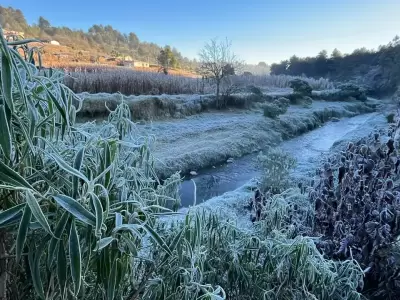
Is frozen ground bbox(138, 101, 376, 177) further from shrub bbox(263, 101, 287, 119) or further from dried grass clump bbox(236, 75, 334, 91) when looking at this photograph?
dried grass clump bbox(236, 75, 334, 91)

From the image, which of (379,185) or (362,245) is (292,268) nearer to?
(362,245)

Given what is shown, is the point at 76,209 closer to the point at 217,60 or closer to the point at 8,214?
the point at 8,214

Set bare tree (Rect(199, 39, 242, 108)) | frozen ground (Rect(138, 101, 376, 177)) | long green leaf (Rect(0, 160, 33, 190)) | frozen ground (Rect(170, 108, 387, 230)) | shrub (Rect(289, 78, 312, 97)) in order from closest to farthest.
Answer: long green leaf (Rect(0, 160, 33, 190)), frozen ground (Rect(170, 108, 387, 230)), frozen ground (Rect(138, 101, 376, 177)), bare tree (Rect(199, 39, 242, 108)), shrub (Rect(289, 78, 312, 97))

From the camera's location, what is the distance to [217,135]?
7.86m

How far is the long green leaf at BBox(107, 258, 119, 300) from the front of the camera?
0.58 meters

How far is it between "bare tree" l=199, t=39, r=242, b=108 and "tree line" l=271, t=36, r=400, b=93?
730cm

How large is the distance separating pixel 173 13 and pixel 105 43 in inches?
224

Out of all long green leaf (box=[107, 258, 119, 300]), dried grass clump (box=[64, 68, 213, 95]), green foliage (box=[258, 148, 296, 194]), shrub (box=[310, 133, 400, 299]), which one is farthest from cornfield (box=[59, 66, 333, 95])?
long green leaf (box=[107, 258, 119, 300])

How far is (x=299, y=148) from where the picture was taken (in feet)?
25.3

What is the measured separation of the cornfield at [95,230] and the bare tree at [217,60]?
36.8ft

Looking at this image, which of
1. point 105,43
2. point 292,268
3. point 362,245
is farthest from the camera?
point 105,43

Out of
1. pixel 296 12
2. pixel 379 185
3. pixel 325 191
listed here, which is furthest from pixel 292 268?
pixel 296 12

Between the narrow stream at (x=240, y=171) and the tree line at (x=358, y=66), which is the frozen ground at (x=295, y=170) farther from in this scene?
the tree line at (x=358, y=66)

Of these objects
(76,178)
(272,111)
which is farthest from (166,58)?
(76,178)
